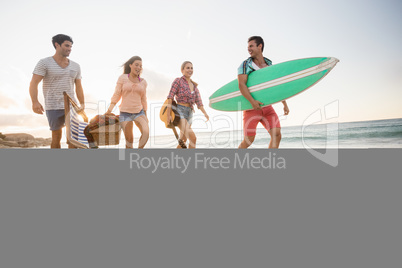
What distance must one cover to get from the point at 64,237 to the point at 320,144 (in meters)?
19.2

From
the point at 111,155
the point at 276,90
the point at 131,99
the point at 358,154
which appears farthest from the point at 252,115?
the point at 111,155

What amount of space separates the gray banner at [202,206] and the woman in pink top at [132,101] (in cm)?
200

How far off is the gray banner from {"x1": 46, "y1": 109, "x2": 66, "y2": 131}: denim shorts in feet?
6.40

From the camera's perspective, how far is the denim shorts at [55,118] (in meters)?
3.00

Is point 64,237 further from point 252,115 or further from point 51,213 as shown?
point 252,115

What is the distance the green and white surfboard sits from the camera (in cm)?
292

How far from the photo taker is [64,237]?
115 cm

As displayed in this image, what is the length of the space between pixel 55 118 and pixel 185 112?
1.62 metres

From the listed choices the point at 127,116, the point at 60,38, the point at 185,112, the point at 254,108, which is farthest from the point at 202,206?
the point at 60,38

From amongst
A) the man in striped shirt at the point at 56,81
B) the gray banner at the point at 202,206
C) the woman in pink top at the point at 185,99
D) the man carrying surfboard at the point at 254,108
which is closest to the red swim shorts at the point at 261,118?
the man carrying surfboard at the point at 254,108

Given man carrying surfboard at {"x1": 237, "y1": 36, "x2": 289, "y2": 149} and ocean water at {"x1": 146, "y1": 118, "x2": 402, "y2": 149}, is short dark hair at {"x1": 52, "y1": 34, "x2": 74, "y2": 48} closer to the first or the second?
man carrying surfboard at {"x1": 237, "y1": 36, "x2": 289, "y2": 149}

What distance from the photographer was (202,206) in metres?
1.16

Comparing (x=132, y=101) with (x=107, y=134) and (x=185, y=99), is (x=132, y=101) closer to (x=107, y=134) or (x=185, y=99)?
(x=107, y=134)

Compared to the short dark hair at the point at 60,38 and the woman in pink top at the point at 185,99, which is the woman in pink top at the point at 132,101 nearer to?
the woman in pink top at the point at 185,99
